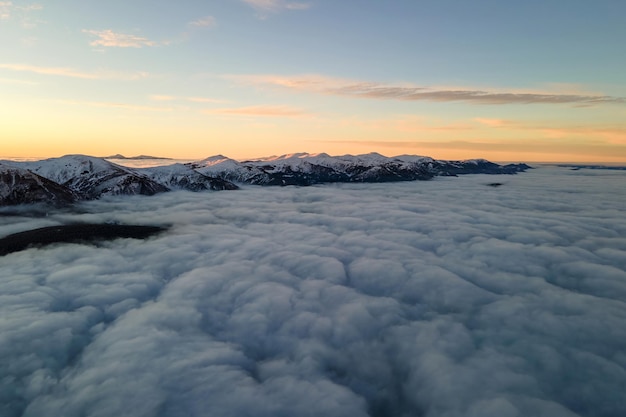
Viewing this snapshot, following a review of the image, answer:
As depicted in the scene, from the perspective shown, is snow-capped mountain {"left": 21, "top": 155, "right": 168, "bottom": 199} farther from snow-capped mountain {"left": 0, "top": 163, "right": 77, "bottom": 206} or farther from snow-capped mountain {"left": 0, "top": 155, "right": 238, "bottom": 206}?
snow-capped mountain {"left": 0, "top": 163, "right": 77, "bottom": 206}

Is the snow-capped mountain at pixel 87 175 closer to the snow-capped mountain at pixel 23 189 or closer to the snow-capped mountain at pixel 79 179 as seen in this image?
the snow-capped mountain at pixel 79 179

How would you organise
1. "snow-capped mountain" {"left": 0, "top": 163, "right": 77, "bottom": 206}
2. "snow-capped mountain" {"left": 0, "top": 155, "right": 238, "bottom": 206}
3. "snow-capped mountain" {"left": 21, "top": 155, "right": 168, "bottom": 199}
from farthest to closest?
"snow-capped mountain" {"left": 21, "top": 155, "right": 168, "bottom": 199} → "snow-capped mountain" {"left": 0, "top": 155, "right": 238, "bottom": 206} → "snow-capped mountain" {"left": 0, "top": 163, "right": 77, "bottom": 206}

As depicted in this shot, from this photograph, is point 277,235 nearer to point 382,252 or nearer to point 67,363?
point 382,252

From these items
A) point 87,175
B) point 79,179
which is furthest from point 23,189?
point 87,175

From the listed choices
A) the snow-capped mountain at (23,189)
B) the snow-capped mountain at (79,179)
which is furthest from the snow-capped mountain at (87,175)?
the snow-capped mountain at (23,189)

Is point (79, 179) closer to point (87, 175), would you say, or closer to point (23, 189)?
point (87, 175)

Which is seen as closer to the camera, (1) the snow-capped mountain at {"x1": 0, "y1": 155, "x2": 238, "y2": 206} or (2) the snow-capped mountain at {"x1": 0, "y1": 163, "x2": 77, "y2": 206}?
(2) the snow-capped mountain at {"x1": 0, "y1": 163, "x2": 77, "y2": 206}

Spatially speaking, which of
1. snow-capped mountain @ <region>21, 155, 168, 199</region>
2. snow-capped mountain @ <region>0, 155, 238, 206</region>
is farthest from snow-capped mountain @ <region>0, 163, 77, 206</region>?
snow-capped mountain @ <region>21, 155, 168, 199</region>

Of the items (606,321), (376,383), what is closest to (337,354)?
(376,383)

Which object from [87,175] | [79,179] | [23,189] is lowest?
[23,189]
